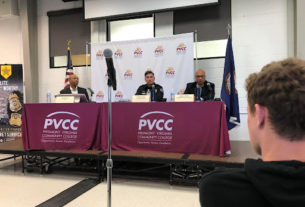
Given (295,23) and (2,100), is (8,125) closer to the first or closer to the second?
(2,100)

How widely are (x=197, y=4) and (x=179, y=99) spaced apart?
2223 millimetres

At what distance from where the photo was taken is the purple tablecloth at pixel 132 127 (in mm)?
2631

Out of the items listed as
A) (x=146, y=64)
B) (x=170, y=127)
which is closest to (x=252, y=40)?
(x=146, y=64)

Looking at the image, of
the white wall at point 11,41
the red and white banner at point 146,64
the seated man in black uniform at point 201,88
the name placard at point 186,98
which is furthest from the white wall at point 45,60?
the name placard at point 186,98

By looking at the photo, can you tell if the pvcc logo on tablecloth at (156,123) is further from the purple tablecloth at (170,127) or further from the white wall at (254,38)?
the white wall at (254,38)

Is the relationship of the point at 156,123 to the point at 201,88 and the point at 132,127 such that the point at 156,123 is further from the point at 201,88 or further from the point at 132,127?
the point at 201,88

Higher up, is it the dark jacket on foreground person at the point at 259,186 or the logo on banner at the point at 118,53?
the logo on banner at the point at 118,53

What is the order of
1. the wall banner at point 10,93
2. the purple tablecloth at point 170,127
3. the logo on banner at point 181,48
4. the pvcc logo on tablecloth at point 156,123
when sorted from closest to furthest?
the purple tablecloth at point 170,127 < the pvcc logo on tablecloth at point 156,123 < the logo on banner at point 181,48 < the wall banner at point 10,93

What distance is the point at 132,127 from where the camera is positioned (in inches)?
112

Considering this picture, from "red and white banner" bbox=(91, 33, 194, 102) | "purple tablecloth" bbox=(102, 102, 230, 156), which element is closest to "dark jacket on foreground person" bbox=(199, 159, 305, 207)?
"purple tablecloth" bbox=(102, 102, 230, 156)

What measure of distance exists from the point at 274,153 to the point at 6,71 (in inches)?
229

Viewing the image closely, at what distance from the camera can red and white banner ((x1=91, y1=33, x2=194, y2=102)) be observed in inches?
175

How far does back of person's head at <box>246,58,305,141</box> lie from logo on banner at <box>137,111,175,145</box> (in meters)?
2.22

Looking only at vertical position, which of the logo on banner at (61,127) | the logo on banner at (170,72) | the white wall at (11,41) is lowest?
the logo on banner at (61,127)
